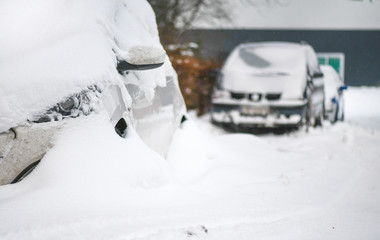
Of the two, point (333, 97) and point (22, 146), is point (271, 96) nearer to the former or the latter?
point (333, 97)

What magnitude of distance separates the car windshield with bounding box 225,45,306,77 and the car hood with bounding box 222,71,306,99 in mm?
91

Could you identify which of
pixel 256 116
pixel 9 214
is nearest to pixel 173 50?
pixel 256 116

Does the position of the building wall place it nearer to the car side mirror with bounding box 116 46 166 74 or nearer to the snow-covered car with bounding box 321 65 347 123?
the snow-covered car with bounding box 321 65 347 123

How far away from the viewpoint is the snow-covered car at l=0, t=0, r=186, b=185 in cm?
324

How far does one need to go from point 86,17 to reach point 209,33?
1286 cm

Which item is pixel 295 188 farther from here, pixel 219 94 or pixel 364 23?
pixel 364 23

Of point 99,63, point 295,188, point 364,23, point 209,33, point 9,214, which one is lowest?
point 364,23

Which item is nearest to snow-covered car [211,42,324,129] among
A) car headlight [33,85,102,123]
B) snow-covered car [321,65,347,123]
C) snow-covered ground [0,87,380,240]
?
snow-covered car [321,65,347,123]

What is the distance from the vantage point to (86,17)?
402 cm

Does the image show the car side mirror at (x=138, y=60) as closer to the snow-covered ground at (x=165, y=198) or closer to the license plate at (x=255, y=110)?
the snow-covered ground at (x=165, y=198)

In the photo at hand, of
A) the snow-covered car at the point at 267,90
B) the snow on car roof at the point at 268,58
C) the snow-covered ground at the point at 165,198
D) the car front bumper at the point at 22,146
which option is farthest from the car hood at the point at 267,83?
the car front bumper at the point at 22,146

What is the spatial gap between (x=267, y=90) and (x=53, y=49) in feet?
20.2

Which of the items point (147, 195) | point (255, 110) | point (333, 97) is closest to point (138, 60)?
point (147, 195)

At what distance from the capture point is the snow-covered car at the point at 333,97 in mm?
11742
